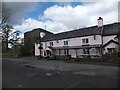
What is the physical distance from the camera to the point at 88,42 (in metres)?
40.1

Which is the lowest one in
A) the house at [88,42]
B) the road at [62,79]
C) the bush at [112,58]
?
the road at [62,79]

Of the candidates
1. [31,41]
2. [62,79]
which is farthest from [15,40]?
[62,79]

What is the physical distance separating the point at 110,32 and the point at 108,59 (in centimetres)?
870

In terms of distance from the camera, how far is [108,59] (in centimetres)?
2998

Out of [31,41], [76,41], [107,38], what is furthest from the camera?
[31,41]

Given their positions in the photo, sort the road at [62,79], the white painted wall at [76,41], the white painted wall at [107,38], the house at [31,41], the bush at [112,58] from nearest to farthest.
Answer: the road at [62,79] → the bush at [112,58] → the white painted wall at [107,38] → the white painted wall at [76,41] → the house at [31,41]

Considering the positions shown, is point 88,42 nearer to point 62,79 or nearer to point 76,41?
point 76,41

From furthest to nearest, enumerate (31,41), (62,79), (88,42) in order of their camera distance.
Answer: (31,41) → (88,42) → (62,79)

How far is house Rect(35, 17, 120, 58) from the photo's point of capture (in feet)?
120

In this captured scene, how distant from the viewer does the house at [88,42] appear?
36550 millimetres

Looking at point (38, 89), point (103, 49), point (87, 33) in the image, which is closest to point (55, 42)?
point (87, 33)

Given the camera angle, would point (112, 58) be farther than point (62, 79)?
Yes

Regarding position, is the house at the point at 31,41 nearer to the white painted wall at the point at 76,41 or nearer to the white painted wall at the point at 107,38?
the white painted wall at the point at 76,41

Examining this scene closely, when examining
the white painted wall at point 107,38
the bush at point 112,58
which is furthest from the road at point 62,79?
the white painted wall at point 107,38
